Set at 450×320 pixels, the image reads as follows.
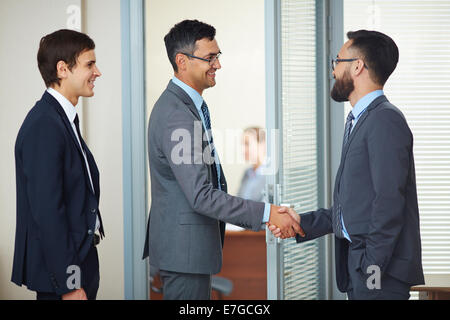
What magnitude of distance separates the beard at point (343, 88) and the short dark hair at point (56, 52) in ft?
3.53

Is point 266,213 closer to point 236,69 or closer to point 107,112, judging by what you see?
point 107,112

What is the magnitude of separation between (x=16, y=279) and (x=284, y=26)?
5.91ft

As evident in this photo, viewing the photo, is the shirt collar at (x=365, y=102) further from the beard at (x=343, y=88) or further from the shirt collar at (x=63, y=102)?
the shirt collar at (x=63, y=102)

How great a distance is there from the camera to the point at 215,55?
94.4 inches

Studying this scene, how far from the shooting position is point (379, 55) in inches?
84.7

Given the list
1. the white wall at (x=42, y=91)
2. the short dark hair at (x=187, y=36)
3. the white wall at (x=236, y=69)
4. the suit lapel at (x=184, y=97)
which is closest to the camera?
the suit lapel at (x=184, y=97)

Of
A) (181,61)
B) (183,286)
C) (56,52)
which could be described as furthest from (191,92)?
(183,286)

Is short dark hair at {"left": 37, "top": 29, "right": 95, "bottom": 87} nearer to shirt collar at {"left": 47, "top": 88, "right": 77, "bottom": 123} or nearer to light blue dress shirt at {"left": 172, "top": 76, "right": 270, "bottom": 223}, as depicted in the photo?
shirt collar at {"left": 47, "top": 88, "right": 77, "bottom": 123}

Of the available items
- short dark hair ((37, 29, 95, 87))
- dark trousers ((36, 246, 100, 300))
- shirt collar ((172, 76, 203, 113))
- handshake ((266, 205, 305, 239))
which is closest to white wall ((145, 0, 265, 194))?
shirt collar ((172, 76, 203, 113))

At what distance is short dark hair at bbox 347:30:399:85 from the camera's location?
2.15 meters

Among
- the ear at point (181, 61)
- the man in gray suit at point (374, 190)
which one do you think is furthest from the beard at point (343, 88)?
the ear at point (181, 61)

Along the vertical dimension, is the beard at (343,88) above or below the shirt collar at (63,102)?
above

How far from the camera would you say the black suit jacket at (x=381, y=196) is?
6.26 ft
